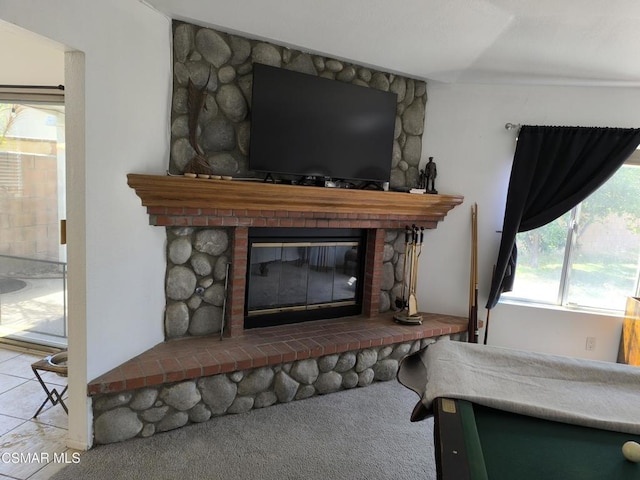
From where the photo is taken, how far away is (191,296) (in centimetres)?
287

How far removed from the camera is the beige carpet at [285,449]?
6.98ft

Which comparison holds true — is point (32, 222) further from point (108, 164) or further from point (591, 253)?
point (591, 253)

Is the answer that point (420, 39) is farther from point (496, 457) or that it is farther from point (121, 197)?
point (496, 457)

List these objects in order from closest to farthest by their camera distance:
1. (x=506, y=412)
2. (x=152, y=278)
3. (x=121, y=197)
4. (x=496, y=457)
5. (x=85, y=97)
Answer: (x=496, y=457), (x=506, y=412), (x=85, y=97), (x=121, y=197), (x=152, y=278)

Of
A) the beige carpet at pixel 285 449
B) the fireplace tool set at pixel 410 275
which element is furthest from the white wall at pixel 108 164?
the fireplace tool set at pixel 410 275

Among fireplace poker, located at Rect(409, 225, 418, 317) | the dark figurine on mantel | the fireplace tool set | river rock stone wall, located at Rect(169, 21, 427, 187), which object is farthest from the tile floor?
the dark figurine on mantel

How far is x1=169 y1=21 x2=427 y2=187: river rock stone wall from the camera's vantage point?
106 inches

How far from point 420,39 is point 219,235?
1.90 meters

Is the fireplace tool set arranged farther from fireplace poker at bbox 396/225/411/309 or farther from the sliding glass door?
the sliding glass door

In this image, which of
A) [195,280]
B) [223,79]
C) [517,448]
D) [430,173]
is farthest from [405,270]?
Answer: [517,448]

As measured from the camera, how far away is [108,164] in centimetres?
223

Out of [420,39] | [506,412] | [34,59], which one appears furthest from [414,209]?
[34,59]

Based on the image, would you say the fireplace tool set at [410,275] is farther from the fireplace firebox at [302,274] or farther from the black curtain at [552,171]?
the black curtain at [552,171]

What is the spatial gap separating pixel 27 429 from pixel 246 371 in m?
1.27
